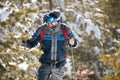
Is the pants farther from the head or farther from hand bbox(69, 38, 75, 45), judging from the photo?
the head

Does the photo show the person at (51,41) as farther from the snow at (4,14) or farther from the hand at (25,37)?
the snow at (4,14)

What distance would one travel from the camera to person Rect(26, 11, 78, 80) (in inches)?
289

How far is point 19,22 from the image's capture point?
6.20 m

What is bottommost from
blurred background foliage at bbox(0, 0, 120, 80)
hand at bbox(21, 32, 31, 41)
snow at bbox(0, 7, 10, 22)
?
blurred background foliage at bbox(0, 0, 120, 80)

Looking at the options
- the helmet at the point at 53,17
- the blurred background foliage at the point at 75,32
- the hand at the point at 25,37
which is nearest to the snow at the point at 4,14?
the blurred background foliage at the point at 75,32

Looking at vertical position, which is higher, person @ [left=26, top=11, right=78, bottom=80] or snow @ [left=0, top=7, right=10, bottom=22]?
snow @ [left=0, top=7, right=10, bottom=22]

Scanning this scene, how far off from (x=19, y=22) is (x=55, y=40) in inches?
55.6

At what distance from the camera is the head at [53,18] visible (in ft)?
24.1

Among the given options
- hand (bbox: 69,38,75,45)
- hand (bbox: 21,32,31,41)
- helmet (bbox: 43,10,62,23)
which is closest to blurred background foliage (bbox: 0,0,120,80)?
hand (bbox: 21,32,31,41)

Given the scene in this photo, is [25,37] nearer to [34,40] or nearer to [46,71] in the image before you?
[34,40]

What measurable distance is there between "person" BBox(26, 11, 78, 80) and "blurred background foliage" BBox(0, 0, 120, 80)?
0.26 m

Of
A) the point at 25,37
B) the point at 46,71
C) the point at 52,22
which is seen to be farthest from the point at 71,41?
the point at 25,37

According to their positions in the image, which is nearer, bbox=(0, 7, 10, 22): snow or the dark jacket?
bbox=(0, 7, 10, 22): snow

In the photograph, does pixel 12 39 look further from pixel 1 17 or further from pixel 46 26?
pixel 46 26
